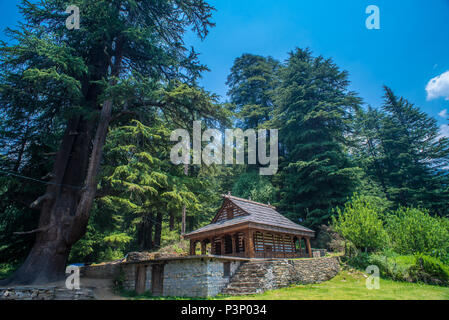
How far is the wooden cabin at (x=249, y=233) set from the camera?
14.5 metres

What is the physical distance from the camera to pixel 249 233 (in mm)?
14312

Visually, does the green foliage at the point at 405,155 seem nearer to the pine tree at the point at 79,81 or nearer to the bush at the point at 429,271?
the bush at the point at 429,271

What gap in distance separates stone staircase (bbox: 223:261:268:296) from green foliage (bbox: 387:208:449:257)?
36.2 feet

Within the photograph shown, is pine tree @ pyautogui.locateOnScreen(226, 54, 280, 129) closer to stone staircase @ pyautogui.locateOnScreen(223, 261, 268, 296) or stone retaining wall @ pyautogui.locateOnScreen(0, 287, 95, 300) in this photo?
stone staircase @ pyautogui.locateOnScreen(223, 261, 268, 296)

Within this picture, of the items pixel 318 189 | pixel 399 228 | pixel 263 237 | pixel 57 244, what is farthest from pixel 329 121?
pixel 57 244

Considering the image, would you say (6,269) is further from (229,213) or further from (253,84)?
(253,84)

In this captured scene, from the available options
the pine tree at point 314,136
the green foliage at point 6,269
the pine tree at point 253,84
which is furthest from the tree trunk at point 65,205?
the pine tree at point 253,84

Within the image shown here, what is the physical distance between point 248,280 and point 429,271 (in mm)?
11516

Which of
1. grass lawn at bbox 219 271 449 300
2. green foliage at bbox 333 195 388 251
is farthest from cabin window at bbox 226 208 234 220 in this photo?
green foliage at bbox 333 195 388 251

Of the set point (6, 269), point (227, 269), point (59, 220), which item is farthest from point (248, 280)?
point (6, 269)

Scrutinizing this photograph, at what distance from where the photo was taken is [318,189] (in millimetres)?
24516

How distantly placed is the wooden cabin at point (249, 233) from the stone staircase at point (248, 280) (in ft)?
6.25

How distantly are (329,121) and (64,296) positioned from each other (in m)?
28.2
